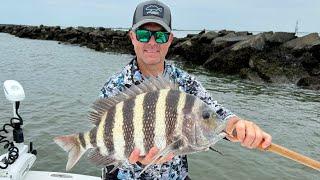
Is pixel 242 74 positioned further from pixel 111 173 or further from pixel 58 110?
pixel 111 173

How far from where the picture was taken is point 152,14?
2.88 meters

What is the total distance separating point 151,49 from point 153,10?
0.86 ft

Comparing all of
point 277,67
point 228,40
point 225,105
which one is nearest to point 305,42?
point 277,67

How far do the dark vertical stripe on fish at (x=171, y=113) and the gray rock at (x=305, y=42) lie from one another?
21.2 meters

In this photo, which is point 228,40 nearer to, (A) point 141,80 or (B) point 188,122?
(A) point 141,80

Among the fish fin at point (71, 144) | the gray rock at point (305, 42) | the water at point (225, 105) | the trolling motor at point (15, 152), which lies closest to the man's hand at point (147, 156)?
the fish fin at point (71, 144)

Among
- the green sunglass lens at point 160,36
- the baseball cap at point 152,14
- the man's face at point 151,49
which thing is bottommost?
the man's face at point 151,49

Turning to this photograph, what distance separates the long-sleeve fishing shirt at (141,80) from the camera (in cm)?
296

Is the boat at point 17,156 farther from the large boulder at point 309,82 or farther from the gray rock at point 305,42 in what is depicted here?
the gray rock at point 305,42

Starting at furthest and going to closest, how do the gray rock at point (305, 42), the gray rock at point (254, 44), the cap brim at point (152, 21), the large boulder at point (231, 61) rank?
the gray rock at point (254, 44) < the large boulder at point (231, 61) < the gray rock at point (305, 42) < the cap brim at point (152, 21)

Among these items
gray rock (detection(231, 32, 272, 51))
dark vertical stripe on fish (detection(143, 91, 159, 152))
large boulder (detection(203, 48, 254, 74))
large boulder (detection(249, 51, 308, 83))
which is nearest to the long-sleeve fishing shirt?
dark vertical stripe on fish (detection(143, 91, 159, 152))

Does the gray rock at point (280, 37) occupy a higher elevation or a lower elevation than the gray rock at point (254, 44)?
higher

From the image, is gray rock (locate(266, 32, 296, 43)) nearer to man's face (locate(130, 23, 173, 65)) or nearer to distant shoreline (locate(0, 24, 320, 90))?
distant shoreline (locate(0, 24, 320, 90))

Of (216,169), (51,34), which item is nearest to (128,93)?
(216,169)
